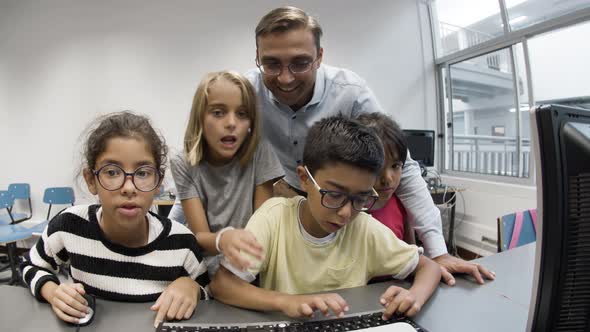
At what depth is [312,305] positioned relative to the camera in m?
0.72

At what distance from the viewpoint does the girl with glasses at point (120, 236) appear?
841mm

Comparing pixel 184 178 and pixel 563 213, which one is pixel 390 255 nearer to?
pixel 563 213

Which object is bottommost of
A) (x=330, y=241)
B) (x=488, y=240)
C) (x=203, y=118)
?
(x=488, y=240)

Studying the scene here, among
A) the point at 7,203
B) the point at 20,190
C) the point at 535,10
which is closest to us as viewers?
the point at 535,10

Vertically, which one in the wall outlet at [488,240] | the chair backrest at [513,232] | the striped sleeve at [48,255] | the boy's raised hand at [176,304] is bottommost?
the wall outlet at [488,240]

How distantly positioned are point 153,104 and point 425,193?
3570 millimetres

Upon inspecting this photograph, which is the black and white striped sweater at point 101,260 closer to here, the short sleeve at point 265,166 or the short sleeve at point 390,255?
the short sleeve at point 265,166

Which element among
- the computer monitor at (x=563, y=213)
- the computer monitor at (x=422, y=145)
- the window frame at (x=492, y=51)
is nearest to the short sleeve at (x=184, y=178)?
the computer monitor at (x=563, y=213)

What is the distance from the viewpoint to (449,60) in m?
4.42

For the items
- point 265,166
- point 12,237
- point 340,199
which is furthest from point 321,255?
point 12,237

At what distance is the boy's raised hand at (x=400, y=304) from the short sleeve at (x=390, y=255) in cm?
20

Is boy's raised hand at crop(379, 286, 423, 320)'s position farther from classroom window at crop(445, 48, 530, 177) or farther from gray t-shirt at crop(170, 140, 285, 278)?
classroom window at crop(445, 48, 530, 177)

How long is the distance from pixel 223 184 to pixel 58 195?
3691 mm

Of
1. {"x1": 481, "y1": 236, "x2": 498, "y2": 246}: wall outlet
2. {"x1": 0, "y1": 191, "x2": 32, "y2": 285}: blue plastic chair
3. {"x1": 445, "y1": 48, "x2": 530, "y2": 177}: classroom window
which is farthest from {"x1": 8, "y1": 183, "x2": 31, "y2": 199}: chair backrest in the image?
{"x1": 445, "y1": 48, "x2": 530, "y2": 177}: classroom window
